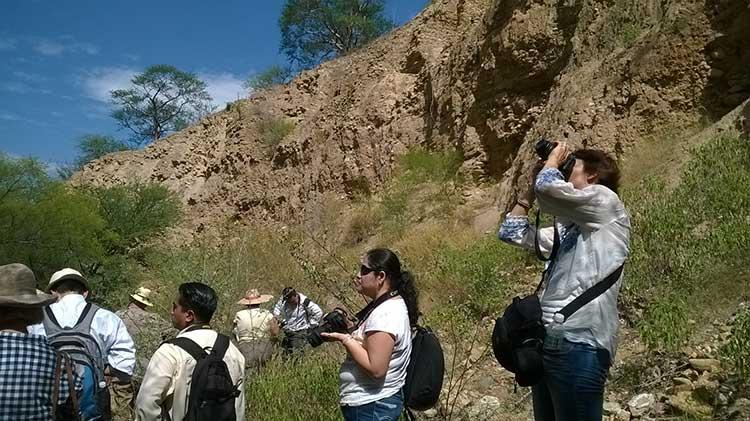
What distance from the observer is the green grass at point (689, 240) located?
4.45 metres

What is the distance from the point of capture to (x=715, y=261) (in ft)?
15.9

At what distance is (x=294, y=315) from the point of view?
5.89m

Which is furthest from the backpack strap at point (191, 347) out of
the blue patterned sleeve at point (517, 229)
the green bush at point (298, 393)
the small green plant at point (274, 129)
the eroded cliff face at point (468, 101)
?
the small green plant at point (274, 129)

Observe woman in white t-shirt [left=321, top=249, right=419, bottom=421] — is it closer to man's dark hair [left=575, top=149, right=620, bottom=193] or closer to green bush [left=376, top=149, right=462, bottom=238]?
man's dark hair [left=575, top=149, right=620, bottom=193]

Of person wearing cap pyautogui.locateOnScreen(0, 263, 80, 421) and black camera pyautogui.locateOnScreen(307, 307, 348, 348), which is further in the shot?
black camera pyautogui.locateOnScreen(307, 307, 348, 348)

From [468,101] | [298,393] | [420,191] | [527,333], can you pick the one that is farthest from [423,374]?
[468,101]

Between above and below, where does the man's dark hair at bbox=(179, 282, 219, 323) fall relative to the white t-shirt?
above

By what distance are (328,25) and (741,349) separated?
76.9 feet

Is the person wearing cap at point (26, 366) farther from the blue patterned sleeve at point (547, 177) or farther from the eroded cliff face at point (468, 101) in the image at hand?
the eroded cliff face at point (468, 101)

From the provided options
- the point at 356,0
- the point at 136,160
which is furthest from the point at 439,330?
the point at 356,0

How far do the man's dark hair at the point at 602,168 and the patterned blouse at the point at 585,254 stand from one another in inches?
3.3

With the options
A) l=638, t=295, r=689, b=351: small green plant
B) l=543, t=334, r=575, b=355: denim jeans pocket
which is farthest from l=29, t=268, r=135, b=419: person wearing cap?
l=638, t=295, r=689, b=351: small green plant

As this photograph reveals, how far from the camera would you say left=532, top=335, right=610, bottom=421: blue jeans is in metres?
2.21

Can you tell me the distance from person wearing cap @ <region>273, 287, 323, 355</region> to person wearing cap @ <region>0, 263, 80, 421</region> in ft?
10.9
